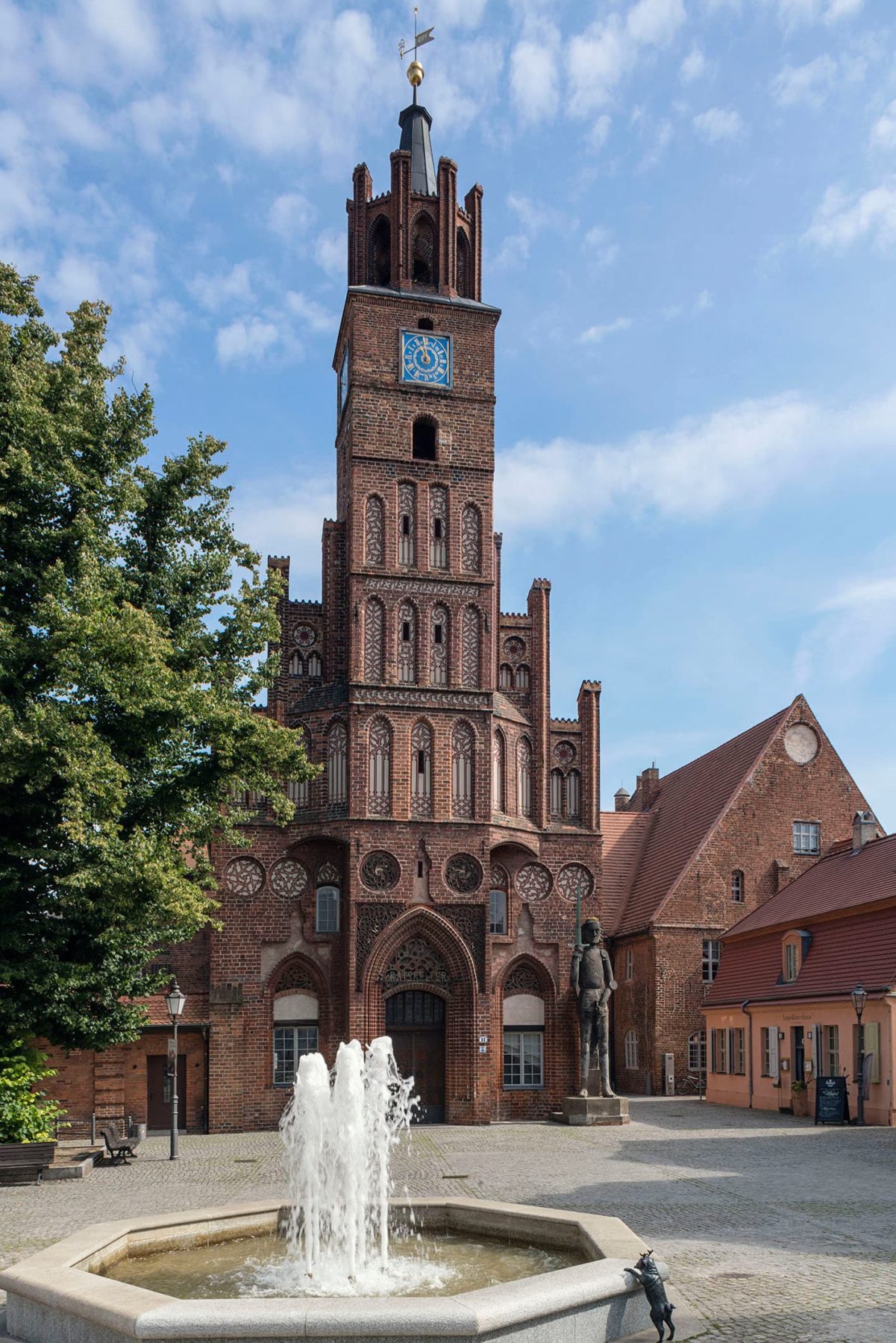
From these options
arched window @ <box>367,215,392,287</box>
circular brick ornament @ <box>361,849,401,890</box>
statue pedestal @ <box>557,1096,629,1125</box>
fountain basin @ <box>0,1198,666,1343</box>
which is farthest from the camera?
arched window @ <box>367,215,392,287</box>

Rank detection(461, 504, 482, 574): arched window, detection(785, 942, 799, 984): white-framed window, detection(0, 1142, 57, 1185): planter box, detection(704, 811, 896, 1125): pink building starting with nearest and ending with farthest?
detection(0, 1142, 57, 1185): planter box < detection(704, 811, 896, 1125): pink building < detection(785, 942, 799, 984): white-framed window < detection(461, 504, 482, 574): arched window

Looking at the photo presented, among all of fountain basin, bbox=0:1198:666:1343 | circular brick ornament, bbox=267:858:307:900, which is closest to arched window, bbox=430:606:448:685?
circular brick ornament, bbox=267:858:307:900

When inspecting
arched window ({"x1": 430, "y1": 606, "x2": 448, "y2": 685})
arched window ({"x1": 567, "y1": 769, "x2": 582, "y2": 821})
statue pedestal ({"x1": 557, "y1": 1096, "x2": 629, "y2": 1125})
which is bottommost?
statue pedestal ({"x1": 557, "y1": 1096, "x2": 629, "y2": 1125})

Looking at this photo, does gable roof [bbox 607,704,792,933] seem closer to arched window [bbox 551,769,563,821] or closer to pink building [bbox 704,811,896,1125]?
pink building [bbox 704,811,896,1125]

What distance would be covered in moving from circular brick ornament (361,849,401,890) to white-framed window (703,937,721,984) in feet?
39.7

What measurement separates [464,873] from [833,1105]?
10.4 m

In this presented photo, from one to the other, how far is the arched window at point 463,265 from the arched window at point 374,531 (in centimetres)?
736

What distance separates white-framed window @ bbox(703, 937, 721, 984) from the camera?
4003 centimetres

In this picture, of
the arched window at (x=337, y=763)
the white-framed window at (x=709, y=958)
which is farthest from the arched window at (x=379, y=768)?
the white-framed window at (x=709, y=958)

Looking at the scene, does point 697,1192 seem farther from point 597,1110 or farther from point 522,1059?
point 522,1059

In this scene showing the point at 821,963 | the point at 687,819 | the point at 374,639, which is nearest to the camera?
the point at 821,963

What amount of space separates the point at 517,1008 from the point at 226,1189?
1646 cm

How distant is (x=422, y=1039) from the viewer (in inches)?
1299

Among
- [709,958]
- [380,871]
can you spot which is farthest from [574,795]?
[709,958]
